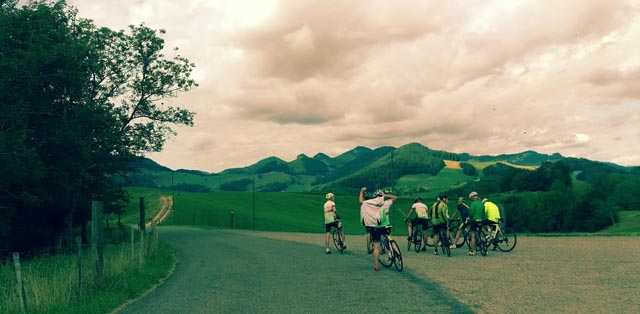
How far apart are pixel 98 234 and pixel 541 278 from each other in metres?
10.6

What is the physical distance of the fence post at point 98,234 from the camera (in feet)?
40.4

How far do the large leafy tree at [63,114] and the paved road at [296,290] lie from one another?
446 inches

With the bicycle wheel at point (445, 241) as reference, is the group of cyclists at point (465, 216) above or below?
above

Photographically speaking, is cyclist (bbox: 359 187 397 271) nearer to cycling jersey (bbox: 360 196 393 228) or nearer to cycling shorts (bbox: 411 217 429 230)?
cycling jersey (bbox: 360 196 393 228)

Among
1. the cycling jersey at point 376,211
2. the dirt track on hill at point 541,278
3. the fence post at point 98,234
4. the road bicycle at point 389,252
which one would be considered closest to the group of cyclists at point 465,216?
the dirt track on hill at point 541,278

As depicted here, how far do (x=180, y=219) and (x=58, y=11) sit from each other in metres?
57.3

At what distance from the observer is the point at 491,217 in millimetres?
19047

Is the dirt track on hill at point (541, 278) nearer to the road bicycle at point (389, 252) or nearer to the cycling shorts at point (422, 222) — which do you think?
the road bicycle at point (389, 252)

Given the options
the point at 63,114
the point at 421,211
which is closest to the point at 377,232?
the point at 421,211

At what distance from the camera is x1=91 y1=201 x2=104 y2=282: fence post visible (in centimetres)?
1230

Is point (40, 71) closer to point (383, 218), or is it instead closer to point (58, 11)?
point (58, 11)

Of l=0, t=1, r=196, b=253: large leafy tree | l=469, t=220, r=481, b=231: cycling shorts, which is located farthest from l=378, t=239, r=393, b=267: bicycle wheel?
l=0, t=1, r=196, b=253: large leafy tree

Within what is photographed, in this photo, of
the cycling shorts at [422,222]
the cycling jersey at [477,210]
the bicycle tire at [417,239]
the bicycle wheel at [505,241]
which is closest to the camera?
the cycling jersey at [477,210]

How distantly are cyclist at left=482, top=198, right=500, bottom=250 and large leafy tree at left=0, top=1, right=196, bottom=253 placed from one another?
18.1m
